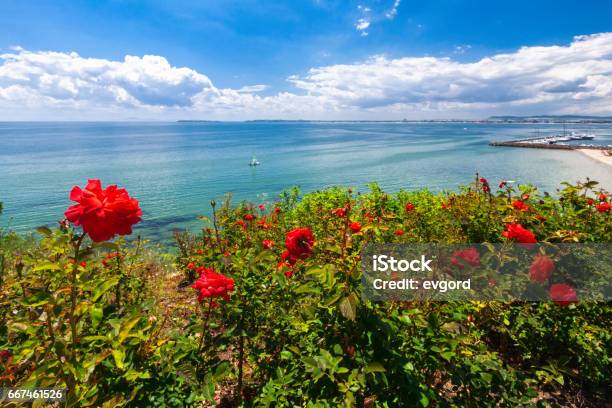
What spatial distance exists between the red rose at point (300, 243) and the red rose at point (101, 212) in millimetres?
900

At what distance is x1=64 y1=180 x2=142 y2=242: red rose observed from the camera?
140cm

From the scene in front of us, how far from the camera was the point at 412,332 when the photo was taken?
2197mm

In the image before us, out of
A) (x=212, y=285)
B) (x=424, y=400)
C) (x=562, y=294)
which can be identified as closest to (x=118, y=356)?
(x=212, y=285)

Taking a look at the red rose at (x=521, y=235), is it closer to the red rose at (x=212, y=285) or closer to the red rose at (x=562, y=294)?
the red rose at (x=562, y=294)

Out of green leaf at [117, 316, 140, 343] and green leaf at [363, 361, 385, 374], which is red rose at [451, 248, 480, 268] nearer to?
green leaf at [363, 361, 385, 374]

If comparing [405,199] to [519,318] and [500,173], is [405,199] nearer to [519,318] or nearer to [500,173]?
[519,318]

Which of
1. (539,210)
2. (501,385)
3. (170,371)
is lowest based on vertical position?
(501,385)

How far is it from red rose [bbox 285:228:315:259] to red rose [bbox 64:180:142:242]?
0.90 m

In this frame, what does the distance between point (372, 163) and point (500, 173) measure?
739 inches

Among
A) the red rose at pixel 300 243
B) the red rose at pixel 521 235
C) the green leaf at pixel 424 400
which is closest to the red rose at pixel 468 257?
the red rose at pixel 521 235

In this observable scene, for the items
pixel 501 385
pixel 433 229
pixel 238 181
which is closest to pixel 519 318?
pixel 501 385

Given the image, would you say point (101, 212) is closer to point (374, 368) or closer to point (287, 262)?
point (287, 262)

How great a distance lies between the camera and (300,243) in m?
1.98

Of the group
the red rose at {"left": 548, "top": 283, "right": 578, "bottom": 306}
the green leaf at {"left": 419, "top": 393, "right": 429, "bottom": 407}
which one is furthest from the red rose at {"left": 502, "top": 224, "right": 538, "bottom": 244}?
the green leaf at {"left": 419, "top": 393, "right": 429, "bottom": 407}
